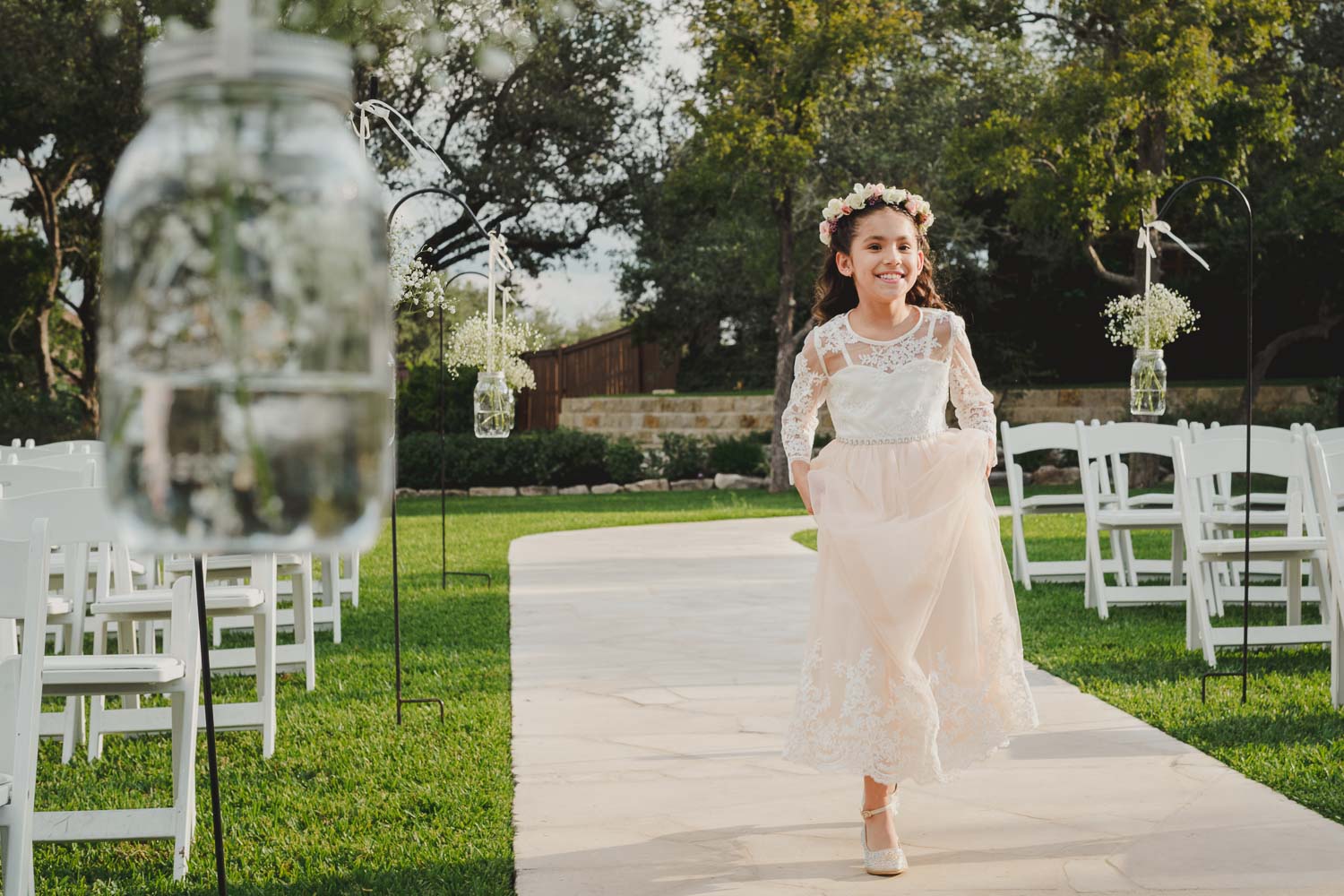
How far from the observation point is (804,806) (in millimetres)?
4160

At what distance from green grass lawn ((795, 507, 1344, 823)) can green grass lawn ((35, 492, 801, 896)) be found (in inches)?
100

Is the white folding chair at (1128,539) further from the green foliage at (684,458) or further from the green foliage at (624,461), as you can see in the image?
the green foliage at (624,461)

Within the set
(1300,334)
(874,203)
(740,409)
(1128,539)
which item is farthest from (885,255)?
(1300,334)

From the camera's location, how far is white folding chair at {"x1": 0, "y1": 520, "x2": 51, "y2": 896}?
9.37 ft

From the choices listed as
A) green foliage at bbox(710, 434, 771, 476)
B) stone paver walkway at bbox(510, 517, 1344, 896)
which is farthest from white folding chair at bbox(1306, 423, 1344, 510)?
green foliage at bbox(710, 434, 771, 476)

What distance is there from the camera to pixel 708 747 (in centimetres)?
493

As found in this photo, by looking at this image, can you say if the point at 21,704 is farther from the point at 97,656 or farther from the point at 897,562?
the point at 897,562

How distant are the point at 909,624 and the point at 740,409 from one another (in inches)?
726

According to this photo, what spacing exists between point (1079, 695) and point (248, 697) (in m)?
3.64

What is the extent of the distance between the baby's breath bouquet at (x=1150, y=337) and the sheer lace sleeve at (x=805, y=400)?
12.8 feet

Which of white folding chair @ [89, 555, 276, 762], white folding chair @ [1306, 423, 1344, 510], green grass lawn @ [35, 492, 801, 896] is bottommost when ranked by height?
green grass lawn @ [35, 492, 801, 896]

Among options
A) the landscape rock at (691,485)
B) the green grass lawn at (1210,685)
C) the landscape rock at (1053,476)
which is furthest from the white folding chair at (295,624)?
the landscape rock at (1053,476)

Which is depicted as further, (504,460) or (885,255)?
(504,460)

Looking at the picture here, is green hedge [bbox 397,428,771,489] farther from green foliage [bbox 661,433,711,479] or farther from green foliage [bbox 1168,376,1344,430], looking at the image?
green foliage [bbox 1168,376,1344,430]
